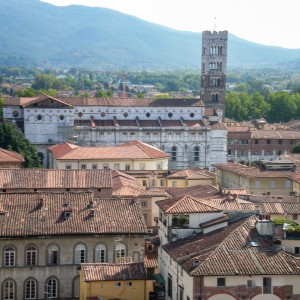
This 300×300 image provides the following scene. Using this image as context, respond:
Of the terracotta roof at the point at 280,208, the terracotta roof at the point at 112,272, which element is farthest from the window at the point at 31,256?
the terracotta roof at the point at 280,208

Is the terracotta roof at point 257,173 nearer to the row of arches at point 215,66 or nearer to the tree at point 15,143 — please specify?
the tree at point 15,143

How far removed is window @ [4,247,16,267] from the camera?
48.8 metres

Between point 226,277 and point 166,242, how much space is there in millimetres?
9026

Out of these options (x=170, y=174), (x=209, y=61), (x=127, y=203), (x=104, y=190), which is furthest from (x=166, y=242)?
(x=209, y=61)

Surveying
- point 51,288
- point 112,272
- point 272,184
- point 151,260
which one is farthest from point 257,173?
point 112,272

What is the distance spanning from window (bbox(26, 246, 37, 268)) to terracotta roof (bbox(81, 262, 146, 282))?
4.36 m

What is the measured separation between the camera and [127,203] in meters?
52.5

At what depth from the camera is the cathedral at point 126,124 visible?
110500 millimetres

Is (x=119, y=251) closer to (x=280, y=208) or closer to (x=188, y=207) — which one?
(x=188, y=207)

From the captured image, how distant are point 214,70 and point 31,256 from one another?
94253 mm

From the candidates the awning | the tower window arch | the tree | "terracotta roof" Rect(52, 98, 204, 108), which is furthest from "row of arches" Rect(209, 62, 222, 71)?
the tower window arch

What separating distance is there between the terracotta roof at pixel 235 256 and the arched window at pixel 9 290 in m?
8.64

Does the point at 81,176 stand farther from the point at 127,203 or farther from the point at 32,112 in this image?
the point at 32,112

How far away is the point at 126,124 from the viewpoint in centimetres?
11438
